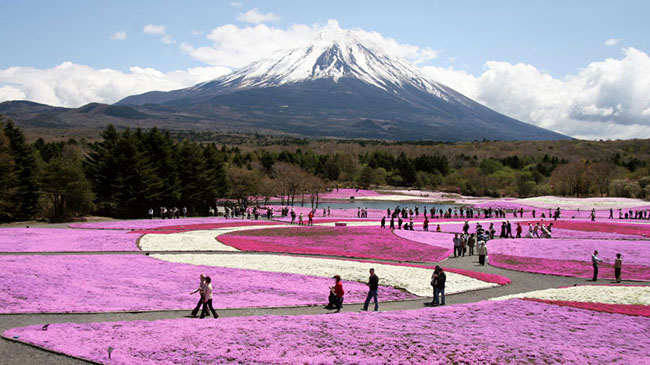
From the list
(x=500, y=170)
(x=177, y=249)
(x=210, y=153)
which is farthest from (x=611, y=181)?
(x=177, y=249)

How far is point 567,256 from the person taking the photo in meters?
38.6

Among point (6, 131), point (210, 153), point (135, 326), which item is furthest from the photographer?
point (210, 153)

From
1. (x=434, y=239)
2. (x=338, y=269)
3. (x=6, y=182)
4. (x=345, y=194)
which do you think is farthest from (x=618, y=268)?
(x=345, y=194)

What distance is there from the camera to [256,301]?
23078 mm

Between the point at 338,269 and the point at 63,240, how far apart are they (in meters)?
22.4

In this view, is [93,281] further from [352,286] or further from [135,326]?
[352,286]

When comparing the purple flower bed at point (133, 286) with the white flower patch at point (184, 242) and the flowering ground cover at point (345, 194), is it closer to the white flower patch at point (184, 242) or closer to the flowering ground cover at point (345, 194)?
the white flower patch at point (184, 242)

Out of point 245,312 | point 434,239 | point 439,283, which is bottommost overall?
point 245,312

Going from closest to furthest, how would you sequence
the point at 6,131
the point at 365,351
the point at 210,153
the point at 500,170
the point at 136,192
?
the point at 365,351 < the point at 6,131 < the point at 136,192 < the point at 210,153 < the point at 500,170

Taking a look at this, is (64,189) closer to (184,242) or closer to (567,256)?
(184,242)

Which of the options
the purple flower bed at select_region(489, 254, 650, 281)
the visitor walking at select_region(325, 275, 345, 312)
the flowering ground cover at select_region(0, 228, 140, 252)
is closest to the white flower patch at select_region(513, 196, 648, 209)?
the purple flower bed at select_region(489, 254, 650, 281)

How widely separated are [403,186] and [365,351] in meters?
158

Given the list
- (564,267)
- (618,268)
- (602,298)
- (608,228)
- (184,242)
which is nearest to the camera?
(602,298)

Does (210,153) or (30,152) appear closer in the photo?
(30,152)
